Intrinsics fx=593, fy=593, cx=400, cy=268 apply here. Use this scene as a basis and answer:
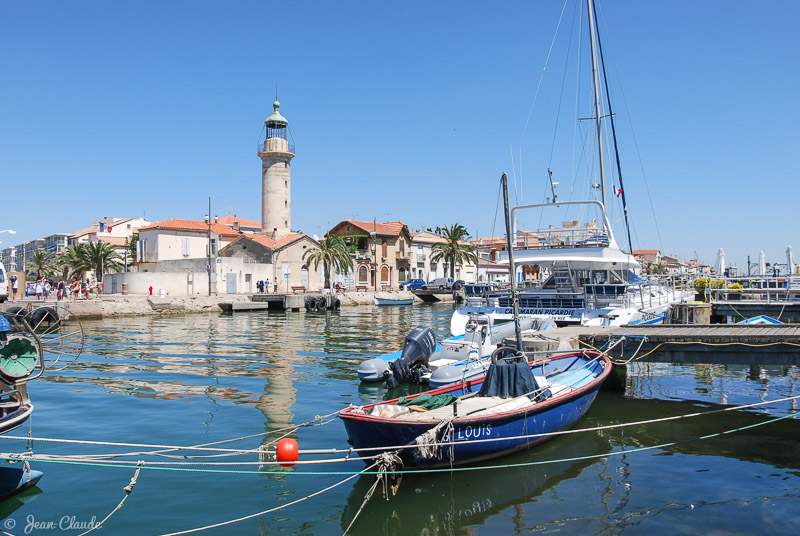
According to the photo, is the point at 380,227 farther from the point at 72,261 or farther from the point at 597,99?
the point at 597,99

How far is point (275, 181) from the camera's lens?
7150 cm

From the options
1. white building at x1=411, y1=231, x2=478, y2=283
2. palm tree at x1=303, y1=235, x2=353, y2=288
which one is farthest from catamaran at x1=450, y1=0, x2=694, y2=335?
white building at x1=411, y1=231, x2=478, y2=283

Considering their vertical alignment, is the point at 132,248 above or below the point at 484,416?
above

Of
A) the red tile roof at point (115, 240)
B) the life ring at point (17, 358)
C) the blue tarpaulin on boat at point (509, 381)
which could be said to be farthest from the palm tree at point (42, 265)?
the blue tarpaulin on boat at point (509, 381)

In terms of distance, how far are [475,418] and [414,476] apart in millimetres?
1411

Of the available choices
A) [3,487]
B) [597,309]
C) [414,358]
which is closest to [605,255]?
[597,309]

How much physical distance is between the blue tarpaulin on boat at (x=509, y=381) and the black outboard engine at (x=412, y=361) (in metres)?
7.08

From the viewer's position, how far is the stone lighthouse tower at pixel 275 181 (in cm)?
7138

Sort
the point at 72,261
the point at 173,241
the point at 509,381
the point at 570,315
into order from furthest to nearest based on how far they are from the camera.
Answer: the point at 173,241, the point at 72,261, the point at 570,315, the point at 509,381

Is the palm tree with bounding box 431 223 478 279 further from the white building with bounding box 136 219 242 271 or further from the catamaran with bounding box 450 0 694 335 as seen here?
the catamaran with bounding box 450 0 694 335

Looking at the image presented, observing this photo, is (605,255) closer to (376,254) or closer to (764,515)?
(764,515)

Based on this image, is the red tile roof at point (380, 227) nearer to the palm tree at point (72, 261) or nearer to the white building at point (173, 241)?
the white building at point (173, 241)

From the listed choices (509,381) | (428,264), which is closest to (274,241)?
(428,264)

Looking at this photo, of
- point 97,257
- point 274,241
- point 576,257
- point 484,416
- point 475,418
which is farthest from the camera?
point 274,241
